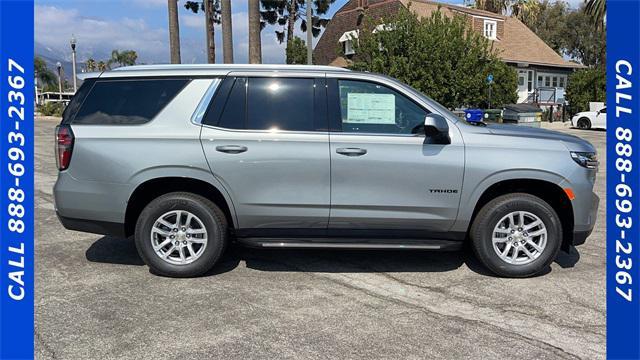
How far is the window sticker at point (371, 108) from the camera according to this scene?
4.69 metres

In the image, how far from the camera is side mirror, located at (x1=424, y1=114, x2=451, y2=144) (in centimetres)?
443

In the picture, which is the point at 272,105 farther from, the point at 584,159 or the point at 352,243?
the point at 584,159

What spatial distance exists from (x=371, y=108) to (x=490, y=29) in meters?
32.7

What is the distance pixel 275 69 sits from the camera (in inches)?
189

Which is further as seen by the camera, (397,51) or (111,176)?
(397,51)

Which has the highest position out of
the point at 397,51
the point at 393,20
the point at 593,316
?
the point at 393,20

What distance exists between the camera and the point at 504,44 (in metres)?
34.1

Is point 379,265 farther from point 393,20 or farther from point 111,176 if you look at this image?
point 393,20

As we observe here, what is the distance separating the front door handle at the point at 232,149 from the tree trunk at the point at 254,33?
1223cm

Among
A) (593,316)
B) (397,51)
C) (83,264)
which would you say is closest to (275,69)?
(83,264)

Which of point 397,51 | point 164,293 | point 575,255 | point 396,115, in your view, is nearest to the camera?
point 164,293

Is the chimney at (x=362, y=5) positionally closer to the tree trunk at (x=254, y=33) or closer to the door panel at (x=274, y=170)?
the tree trunk at (x=254, y=33)

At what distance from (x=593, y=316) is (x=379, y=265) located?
1941 mm

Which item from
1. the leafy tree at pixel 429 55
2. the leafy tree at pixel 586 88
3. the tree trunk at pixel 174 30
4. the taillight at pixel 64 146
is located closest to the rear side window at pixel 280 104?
the taillight at pixel 64 146
